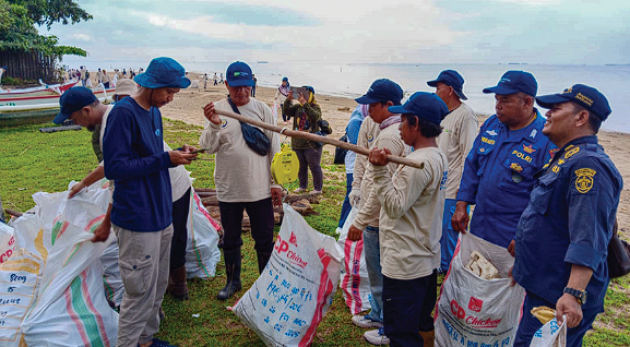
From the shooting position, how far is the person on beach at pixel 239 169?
3.34 m

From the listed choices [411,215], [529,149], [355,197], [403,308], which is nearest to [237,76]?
[355,197]

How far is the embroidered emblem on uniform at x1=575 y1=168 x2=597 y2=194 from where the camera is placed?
1.85 m

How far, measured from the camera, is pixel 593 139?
1.98m

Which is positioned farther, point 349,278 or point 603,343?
point 349,278

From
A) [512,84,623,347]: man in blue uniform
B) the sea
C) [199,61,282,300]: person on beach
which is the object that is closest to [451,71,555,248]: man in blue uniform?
[512,84,623,347]: man in blue uniform

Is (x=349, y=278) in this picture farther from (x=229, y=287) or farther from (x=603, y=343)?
(x=603, y=343)

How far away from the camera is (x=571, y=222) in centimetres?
190

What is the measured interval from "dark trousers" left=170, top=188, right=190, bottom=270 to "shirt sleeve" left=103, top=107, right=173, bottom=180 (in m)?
1.09

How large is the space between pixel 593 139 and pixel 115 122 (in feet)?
8.35

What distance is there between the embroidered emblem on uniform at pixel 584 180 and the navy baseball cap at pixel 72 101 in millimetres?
2999

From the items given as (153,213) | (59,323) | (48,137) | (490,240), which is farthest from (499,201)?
(48,137)

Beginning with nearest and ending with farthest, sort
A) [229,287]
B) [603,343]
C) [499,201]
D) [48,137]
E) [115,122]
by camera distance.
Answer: [115,122], [499,201], [603,343], [229,287], [48,137]

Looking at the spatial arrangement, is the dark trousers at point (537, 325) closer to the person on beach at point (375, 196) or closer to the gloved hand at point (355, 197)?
the person on beach at point (375, 196)

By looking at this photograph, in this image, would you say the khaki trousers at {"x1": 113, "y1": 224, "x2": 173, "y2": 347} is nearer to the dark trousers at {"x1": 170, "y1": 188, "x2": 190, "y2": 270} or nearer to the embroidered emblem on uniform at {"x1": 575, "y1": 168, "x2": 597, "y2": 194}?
the dark trousers at {"x1": 170, "y1": 188, "x2": 190, "y2": 270}
